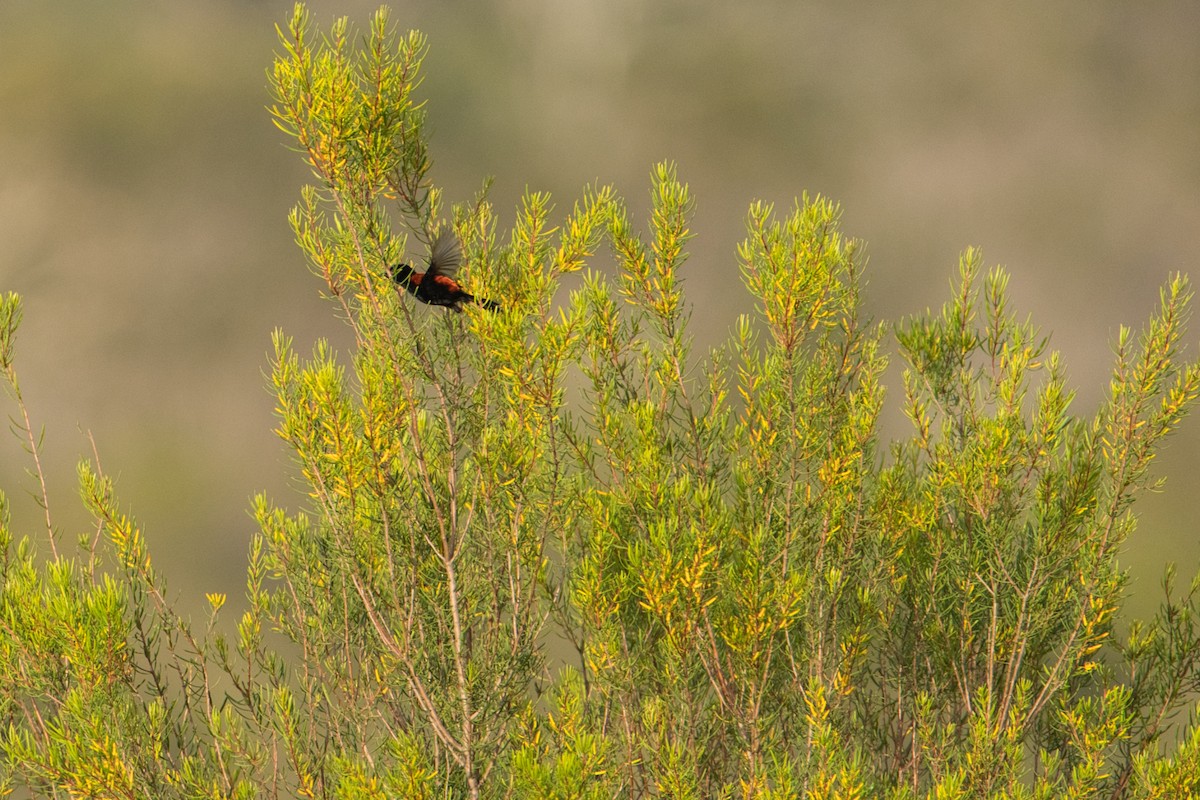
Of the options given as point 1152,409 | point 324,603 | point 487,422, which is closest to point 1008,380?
point 1152,409

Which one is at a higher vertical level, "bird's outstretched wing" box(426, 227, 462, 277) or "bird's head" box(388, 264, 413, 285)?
"bird's outstretched wing" box(426, 227, 462, 277)

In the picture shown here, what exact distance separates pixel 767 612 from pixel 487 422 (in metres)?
0.83

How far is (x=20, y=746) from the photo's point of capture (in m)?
2.63

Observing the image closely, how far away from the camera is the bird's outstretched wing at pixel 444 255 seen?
2729 mm

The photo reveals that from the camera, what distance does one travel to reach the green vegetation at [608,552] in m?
2.71

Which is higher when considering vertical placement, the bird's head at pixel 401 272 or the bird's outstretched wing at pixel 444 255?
the bird's outstretched wing at pixel 444 255

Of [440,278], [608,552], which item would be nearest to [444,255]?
[440,278]

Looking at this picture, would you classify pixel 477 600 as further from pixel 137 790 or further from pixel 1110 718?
pixel 1110 718

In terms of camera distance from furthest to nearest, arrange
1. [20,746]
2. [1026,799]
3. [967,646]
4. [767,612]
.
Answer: [967,646], [767,612], [1026,799], [20,746]

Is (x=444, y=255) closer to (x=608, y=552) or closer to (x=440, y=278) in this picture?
(x=440, y=278)

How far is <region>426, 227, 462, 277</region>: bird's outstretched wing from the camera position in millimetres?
2729

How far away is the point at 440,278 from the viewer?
2764mm

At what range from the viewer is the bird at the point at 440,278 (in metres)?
2.73

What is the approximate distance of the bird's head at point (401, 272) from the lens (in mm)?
2713
